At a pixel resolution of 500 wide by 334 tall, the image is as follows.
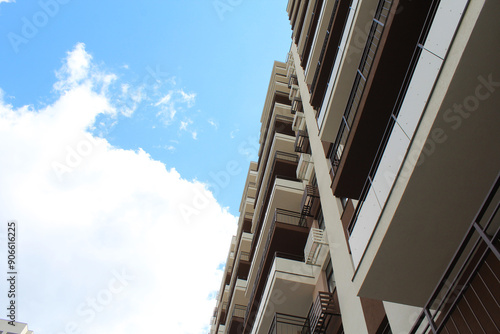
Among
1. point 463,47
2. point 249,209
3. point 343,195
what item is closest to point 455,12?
point 463,47

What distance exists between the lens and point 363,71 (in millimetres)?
10500

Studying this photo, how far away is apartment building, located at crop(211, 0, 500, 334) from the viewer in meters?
4.79

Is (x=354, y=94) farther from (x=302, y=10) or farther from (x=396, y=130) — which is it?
(x=302, y=10)

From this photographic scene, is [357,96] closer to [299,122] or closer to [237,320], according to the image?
[299,122]

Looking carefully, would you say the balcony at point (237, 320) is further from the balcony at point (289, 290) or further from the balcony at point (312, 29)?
the balcony at point (312, 29)

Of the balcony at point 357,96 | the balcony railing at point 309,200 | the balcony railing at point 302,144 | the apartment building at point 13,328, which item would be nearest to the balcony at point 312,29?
the balcony railing at point 302,144

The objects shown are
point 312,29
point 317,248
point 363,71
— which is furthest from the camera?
point 312,29

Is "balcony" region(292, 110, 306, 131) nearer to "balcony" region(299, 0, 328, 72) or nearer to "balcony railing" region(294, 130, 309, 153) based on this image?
"balcony railing" region(294, 130, 309, 153)

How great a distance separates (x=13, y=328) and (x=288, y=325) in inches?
2839

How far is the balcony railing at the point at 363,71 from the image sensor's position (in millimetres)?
9594

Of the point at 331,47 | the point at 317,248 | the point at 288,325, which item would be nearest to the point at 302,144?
the point at 331,47

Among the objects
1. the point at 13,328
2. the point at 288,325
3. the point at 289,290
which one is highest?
the point at 289,290

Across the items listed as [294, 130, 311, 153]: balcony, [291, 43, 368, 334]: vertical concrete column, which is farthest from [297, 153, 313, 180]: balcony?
[291, 43, 368, 334]: vertical concrete column

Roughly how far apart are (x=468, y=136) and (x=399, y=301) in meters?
3.26
